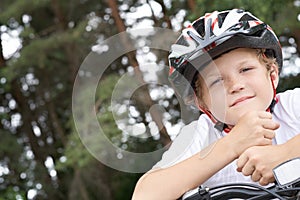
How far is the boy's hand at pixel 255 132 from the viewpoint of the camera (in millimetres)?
1427

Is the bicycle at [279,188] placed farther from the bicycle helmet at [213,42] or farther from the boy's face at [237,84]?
the bicycle helmet at [213,42]

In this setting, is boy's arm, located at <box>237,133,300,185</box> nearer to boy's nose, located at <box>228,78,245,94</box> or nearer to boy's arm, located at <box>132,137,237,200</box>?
boy's arm, located at <box>132,137,237,200</box>

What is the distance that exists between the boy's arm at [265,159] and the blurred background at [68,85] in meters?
8.27

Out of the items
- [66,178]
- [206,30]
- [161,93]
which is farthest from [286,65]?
[206,30]

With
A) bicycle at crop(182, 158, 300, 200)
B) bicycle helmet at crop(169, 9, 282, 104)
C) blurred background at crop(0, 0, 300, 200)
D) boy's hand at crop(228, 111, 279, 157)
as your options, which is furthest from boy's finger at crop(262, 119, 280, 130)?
blurred background at crop(0, 0, 300, 200)

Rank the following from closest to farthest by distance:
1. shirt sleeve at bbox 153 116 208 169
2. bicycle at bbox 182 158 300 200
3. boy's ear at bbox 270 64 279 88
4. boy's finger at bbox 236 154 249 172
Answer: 1. bicycle at bbox 182 158 300 200
2. boy's finger at bbox 236 154 249 172
3. shirt sleeve at bbox 153 116 208 169
4. boy's ear at bbox 270 64 279 88

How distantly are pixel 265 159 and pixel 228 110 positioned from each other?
314 millimetres

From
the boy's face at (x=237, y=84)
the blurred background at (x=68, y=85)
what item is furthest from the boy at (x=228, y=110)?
the blurred background at (x=68, y=85)

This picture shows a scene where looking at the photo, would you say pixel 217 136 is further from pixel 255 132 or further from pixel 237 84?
pixel 255 132

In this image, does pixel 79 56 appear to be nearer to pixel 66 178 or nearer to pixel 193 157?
pixel 66 178

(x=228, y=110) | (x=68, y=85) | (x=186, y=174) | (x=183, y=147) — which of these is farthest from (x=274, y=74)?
(x=68, y=85)

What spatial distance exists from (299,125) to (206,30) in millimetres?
369

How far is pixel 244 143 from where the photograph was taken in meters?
1.43

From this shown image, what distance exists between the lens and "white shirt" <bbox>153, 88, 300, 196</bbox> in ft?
5.26
